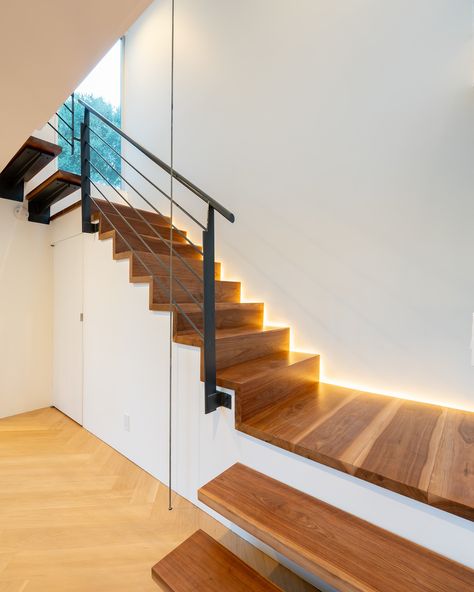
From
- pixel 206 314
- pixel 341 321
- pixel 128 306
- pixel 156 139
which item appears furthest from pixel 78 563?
pixel 156 139

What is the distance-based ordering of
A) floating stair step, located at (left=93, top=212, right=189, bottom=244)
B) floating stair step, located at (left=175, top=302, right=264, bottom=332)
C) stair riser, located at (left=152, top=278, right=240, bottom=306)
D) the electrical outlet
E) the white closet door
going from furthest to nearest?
the white closet door < floating stair step, located at (left=93, top=212, right=189, bottom=244) < the electrical outlet < stair riser, located at (left=152, top=278, right=240, bottom=306) < floating stair step, located at (left=175, top=302, right=264, bottom=332)

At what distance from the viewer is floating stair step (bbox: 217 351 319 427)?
4.57ft

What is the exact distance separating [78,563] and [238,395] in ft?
3.14

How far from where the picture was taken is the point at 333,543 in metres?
0.95

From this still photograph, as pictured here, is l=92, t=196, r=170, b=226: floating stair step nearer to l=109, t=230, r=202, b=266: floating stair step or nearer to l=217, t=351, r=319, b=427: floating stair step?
l=109, t=230, r=202, b=266: floating stair step

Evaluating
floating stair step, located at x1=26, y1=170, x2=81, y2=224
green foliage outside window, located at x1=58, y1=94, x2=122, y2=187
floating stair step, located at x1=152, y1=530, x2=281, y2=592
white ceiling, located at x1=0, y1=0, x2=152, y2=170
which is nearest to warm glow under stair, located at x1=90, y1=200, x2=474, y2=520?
floating stair step, located at x1=152, y1=530, x2=281, y2=592

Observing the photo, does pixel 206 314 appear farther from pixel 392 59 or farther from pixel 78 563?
pixel 392 59

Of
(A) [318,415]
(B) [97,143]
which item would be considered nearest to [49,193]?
(B) [97,143]

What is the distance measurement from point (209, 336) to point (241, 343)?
0.38 meters

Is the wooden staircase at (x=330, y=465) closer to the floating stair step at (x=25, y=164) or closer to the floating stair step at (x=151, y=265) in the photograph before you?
the floating stair step at (x=151, y=265)

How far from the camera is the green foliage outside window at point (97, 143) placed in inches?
121

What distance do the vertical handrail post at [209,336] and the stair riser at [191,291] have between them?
0.83 feet

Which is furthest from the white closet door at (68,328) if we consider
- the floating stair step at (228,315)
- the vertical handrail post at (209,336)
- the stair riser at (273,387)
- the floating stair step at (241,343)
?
the stair riser at (273,387)

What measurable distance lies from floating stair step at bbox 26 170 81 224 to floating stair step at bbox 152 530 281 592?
2.57 meters
